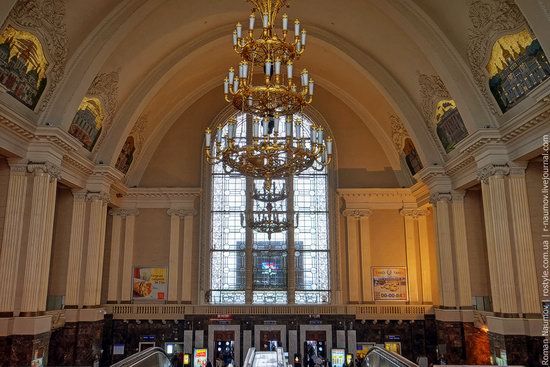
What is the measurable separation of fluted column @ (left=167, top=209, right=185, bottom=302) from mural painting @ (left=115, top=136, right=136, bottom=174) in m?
2.53

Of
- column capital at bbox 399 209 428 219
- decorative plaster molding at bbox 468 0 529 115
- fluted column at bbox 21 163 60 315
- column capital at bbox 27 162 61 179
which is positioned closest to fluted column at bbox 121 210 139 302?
fluted column at bbox 21 163 60 315

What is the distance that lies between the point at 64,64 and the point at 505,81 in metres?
11.6

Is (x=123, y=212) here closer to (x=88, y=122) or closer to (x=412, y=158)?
(x=88, y=122)

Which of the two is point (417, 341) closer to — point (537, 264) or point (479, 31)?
point (537, 264)

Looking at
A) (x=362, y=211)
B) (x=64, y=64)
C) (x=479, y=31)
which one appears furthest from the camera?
(x=362, y=211)

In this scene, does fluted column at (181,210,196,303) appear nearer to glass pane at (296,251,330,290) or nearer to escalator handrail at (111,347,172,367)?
glass pane at (296,251,330,290)

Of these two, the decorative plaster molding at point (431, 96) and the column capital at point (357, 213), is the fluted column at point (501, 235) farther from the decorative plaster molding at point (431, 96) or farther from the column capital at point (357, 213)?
the column capital at point (357, 213)

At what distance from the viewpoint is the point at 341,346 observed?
18.2 m

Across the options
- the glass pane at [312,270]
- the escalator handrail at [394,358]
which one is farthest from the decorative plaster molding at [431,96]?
the escalator handrail at [394,358]

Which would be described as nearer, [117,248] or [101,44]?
[101,44]

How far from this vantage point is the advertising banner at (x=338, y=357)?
17.8 meters

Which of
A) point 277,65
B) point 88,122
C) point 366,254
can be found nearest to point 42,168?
point 88,122

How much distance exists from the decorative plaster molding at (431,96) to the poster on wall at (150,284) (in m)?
11.6

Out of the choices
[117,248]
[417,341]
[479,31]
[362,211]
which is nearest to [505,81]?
[479,31]
